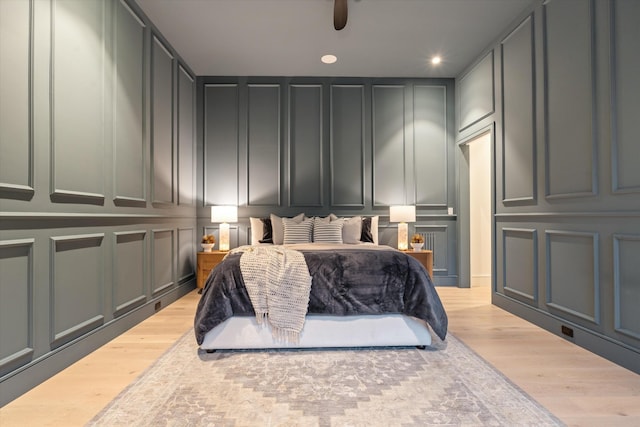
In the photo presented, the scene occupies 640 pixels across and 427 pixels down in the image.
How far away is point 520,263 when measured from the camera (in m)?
3.37

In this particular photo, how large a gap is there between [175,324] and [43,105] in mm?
1994

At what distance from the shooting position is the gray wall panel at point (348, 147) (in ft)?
16.0

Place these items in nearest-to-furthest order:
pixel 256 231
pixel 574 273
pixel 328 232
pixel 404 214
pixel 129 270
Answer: pixel 574 273, pixel 129 270, pixel 328 232, pixel 256 231, pixel 404 214

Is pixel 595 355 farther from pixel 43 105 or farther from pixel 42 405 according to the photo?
pixel 43 105

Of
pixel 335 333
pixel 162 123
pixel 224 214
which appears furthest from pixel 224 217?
pixel 335 333

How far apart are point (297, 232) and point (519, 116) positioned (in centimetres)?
265

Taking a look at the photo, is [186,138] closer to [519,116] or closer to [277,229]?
[277,229]

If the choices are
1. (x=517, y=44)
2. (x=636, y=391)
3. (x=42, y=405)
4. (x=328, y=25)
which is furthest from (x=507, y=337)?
(x=328, y=25)

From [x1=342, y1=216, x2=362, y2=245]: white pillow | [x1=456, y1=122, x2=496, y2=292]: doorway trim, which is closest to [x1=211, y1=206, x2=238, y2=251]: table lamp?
[x1=342, y1=216, x2=362, y2=245]: white pillow

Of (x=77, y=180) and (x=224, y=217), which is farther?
(x=224, y=217)

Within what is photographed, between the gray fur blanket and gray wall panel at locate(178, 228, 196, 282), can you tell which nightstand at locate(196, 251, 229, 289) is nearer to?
gray wall panel at locate(178, 228, 196, 282)

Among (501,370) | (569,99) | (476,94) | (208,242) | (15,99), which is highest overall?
(476,94)

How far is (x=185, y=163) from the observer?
4406 millimetres

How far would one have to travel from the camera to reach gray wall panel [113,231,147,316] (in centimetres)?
275
